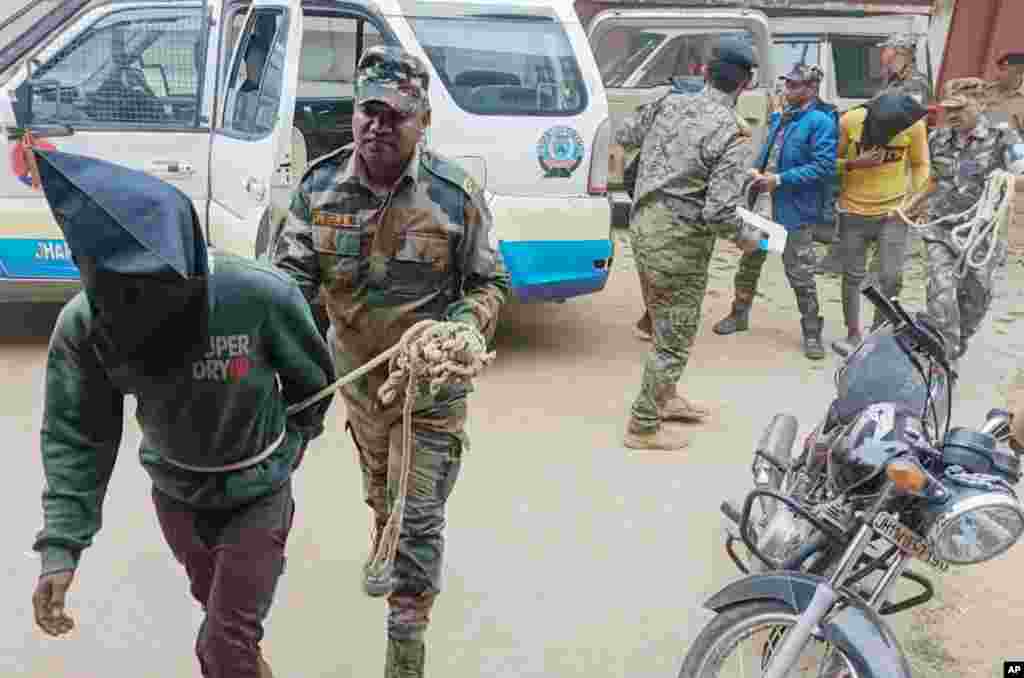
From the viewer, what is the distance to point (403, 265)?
7.78 ft

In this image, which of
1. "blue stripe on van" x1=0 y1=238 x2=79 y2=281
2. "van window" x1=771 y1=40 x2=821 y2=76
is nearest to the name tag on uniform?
"blue stripe on van" x1=0 y1=238 x2=79 y2=281

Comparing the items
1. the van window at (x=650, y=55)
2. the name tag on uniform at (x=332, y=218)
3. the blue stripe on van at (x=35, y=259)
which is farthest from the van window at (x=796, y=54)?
the name tag on uniform at (x=332, y=218)

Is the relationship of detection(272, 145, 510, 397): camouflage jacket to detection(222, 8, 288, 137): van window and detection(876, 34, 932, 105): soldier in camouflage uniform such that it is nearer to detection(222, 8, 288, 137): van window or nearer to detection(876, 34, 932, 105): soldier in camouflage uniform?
detection(222, 8, 288, 137): van window

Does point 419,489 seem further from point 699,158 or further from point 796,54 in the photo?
point 796,54

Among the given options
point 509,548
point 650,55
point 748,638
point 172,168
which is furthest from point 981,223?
point 650,55

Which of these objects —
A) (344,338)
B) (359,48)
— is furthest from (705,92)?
(359,48)

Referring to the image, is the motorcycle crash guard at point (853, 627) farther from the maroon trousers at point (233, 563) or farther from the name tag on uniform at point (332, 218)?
the name tag on uniform at point (332, 218)

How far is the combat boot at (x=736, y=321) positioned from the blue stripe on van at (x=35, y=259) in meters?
3.90

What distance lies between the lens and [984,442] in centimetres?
198

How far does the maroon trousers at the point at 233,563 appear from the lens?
192cm

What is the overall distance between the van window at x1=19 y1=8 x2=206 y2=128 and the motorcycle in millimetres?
3711

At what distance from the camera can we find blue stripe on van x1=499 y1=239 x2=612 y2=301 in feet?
16.0

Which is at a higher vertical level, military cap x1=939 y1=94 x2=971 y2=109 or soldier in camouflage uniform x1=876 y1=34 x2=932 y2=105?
soldier in camouflage uniform x1=876 y1=34 x2=932 y2=105

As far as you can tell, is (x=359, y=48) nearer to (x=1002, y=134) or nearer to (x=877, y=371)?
(x=1002, y=134)
